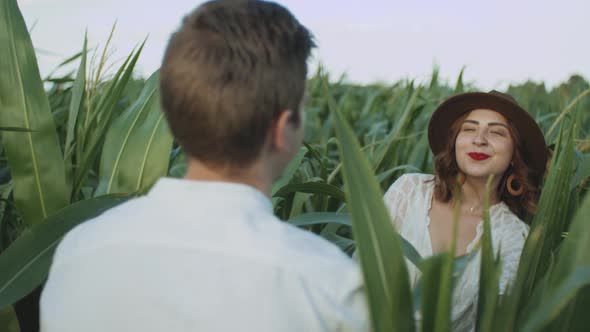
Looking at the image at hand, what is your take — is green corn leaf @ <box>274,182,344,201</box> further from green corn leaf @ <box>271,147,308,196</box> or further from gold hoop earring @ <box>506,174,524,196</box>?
gold hoop earring @ <box>506,174,524,196</box>

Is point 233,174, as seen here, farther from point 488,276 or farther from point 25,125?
point 25,125

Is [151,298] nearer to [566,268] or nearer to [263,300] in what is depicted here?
[263,300]

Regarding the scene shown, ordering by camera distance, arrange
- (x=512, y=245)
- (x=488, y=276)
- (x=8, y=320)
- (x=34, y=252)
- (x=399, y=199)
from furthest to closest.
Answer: (x=399, y=199) < (x=512, y=245) < (x=8, y=320) < (x=34, y=252) < (x=488, y=276)

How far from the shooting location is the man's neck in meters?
0.81

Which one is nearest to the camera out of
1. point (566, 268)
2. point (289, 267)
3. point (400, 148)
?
point (289, 267)

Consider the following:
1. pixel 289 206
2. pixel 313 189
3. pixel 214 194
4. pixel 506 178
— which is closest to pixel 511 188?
pixel 506 178

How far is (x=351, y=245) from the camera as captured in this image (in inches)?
57.5

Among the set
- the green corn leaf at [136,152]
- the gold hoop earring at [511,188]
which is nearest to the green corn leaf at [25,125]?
the green corn leaf at [136,152]

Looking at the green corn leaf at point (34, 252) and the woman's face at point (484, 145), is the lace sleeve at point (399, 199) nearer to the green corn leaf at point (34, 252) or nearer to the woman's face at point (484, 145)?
the woman's face at point (484, 145)

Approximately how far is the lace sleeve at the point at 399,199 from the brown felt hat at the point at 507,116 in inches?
7.1

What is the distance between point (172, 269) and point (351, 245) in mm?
763

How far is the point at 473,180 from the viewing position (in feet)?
6.59

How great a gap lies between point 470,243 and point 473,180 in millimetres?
188

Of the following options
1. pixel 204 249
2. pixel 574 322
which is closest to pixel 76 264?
pixel 204 249
